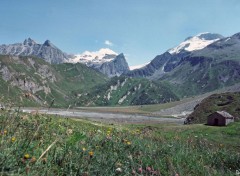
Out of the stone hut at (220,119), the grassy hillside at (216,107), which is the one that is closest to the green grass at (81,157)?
the stone hut at (220,119)

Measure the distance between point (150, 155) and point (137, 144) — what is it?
0.97 m

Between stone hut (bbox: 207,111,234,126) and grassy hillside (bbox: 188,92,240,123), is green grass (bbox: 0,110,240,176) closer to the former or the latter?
stone hut (bbox: 207,111,234,126)

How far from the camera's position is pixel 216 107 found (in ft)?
404

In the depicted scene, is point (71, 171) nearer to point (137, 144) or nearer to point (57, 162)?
point (57, 162)

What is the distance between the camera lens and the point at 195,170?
8.52 m

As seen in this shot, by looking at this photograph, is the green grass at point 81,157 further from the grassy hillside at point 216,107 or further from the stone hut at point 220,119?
the grassy hillside at point 216,107

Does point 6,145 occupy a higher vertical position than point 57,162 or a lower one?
higher

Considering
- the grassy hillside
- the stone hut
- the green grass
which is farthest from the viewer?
the grassy hillside

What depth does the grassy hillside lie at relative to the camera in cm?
11104

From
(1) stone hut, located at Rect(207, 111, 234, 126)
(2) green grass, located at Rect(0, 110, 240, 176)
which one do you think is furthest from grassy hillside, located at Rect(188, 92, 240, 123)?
(2) green grass, located at Rect(0, 110, 240, 176)

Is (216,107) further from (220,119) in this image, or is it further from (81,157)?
(81,157)

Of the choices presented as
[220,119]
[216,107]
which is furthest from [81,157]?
[216,107]

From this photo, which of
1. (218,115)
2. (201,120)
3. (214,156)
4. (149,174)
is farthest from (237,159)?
(201,120)

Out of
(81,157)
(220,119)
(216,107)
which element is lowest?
(220,119)
